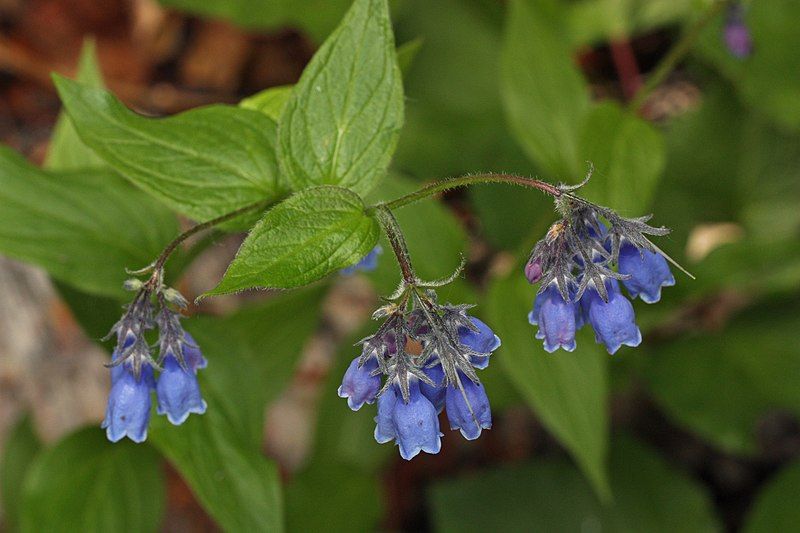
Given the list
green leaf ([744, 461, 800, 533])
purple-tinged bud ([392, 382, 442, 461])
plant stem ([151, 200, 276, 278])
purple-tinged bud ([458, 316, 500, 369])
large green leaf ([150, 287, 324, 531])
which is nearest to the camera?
purple-tinged bud ([392, 382, 442, 461])

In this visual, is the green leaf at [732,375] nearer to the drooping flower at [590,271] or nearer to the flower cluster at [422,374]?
the drooping flower at [590,271]

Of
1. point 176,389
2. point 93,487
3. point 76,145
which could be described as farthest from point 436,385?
point 76,145

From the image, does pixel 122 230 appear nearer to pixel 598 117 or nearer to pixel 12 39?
pixel 598 117

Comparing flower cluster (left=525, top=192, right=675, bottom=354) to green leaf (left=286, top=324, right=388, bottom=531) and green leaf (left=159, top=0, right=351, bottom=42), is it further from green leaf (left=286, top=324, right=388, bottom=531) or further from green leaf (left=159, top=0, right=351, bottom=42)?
green leaf (left=159, top=0, right=351, bottom=42)

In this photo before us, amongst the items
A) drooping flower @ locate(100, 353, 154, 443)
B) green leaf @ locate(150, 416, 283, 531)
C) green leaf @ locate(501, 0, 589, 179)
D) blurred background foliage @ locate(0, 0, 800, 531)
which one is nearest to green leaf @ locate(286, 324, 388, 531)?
blurred background foliage @ locate(0, 0, 800, 531)

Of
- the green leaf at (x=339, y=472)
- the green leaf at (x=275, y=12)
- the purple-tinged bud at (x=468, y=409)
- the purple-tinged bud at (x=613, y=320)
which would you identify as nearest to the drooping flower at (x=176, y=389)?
the purple-tinged bud at (x=468, y=409)

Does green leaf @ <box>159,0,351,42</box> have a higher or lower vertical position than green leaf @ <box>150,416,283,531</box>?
higher

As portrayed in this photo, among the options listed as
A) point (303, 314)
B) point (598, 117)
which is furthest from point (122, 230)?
point (598, 117)
